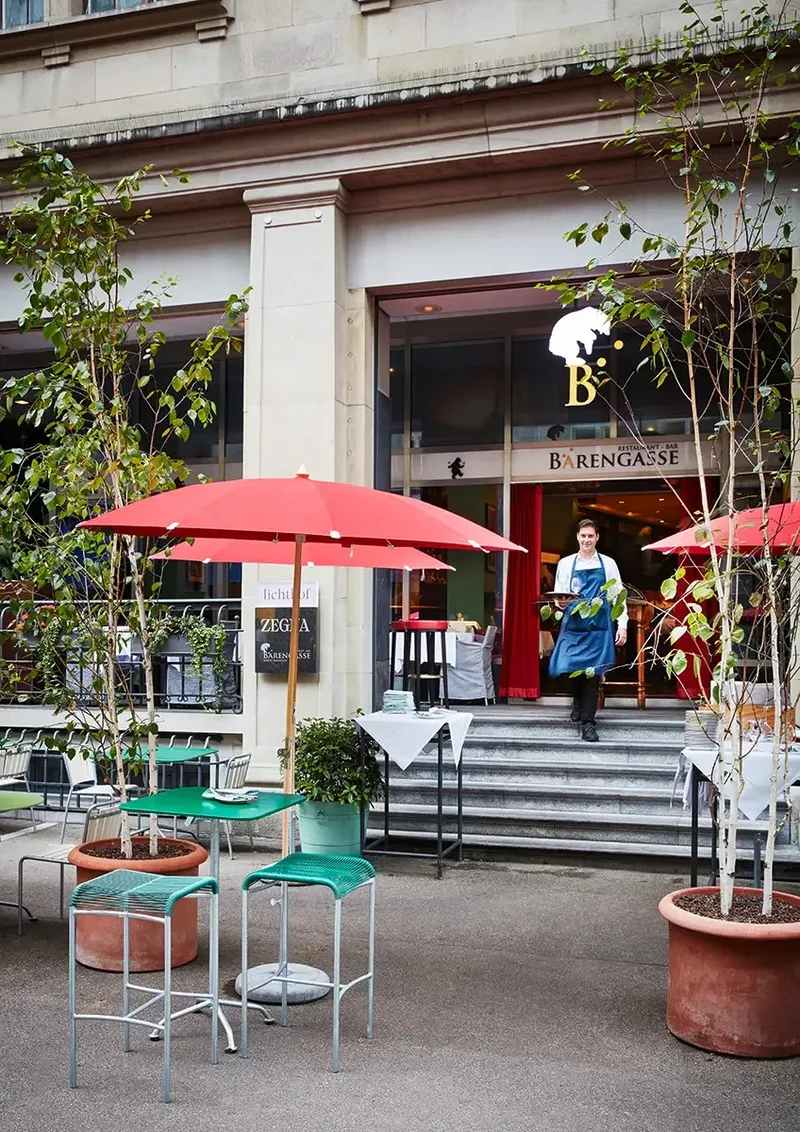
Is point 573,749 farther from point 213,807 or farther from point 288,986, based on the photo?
point 213,807

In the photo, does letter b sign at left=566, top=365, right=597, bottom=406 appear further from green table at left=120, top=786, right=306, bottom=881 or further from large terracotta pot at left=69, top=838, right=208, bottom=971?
large terracotta pot at left=69, top=838, right=208, bottom=971

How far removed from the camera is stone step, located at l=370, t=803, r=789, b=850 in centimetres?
905

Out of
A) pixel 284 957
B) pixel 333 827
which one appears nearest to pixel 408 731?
pixel 333 827

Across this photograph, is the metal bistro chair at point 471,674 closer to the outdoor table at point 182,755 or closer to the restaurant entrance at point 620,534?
the restaurant entrance at point 620,534

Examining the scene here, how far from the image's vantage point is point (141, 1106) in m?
4.48

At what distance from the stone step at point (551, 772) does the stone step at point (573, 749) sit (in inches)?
2.1

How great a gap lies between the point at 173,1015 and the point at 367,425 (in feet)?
22.2

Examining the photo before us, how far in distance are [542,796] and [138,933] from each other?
4.46 m

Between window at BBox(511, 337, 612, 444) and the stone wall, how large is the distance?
438cm

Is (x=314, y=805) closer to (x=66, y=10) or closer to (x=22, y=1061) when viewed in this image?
(x=22, y=1061)

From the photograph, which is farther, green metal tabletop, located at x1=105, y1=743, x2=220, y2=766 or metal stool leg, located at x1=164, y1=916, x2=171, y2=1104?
green metal tabletop, located at x1=105, y1=743, x2=220, y2=766

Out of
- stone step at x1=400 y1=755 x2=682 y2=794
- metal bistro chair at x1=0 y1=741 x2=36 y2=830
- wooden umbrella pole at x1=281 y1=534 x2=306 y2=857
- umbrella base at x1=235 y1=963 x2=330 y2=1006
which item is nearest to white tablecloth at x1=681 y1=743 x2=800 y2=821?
stone step at x1=400 y1=755 x2=682 y2=794

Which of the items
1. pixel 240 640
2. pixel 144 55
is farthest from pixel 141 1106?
pixel 144 55

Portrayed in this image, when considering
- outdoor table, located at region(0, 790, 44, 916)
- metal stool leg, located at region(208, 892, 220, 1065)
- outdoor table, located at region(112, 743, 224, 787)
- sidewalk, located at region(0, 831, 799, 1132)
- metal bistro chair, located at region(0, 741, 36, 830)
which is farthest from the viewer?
metal bistro chair, located at region(0, 741, 36, 830)
